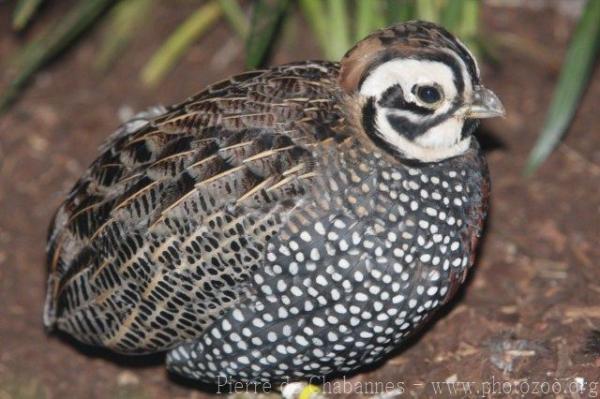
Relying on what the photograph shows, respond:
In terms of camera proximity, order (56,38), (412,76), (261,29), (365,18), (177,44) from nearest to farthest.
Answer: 1. (412,76)
2. (261,29)
3. (365,18)
4. (56,38)
5. (177,44)

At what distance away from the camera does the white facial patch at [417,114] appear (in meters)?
4.28

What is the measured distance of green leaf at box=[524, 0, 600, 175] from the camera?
5879mm

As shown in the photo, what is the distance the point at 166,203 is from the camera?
4.50 metres

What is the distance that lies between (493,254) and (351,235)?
5.56ft

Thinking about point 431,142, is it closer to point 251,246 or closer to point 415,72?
point 415,72

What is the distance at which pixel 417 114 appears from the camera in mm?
4363

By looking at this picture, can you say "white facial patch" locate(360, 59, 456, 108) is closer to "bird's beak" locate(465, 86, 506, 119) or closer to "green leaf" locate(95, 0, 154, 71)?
"bird's beak" locate(465, 86, 506, 119)

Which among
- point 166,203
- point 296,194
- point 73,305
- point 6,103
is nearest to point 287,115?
point 296,194

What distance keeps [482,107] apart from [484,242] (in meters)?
1.65

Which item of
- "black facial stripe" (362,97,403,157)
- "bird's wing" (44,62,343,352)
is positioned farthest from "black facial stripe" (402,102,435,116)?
"bird's wing" (44,62,343,352)

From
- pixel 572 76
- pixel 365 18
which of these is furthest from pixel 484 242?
pixel 365 18

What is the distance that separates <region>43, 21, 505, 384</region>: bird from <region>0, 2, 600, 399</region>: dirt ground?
23.3 inches

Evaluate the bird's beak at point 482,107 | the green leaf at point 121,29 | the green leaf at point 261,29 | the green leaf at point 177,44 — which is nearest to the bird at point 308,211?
the bird's beak at point 482,107

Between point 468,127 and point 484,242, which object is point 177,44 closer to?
point 484,242
